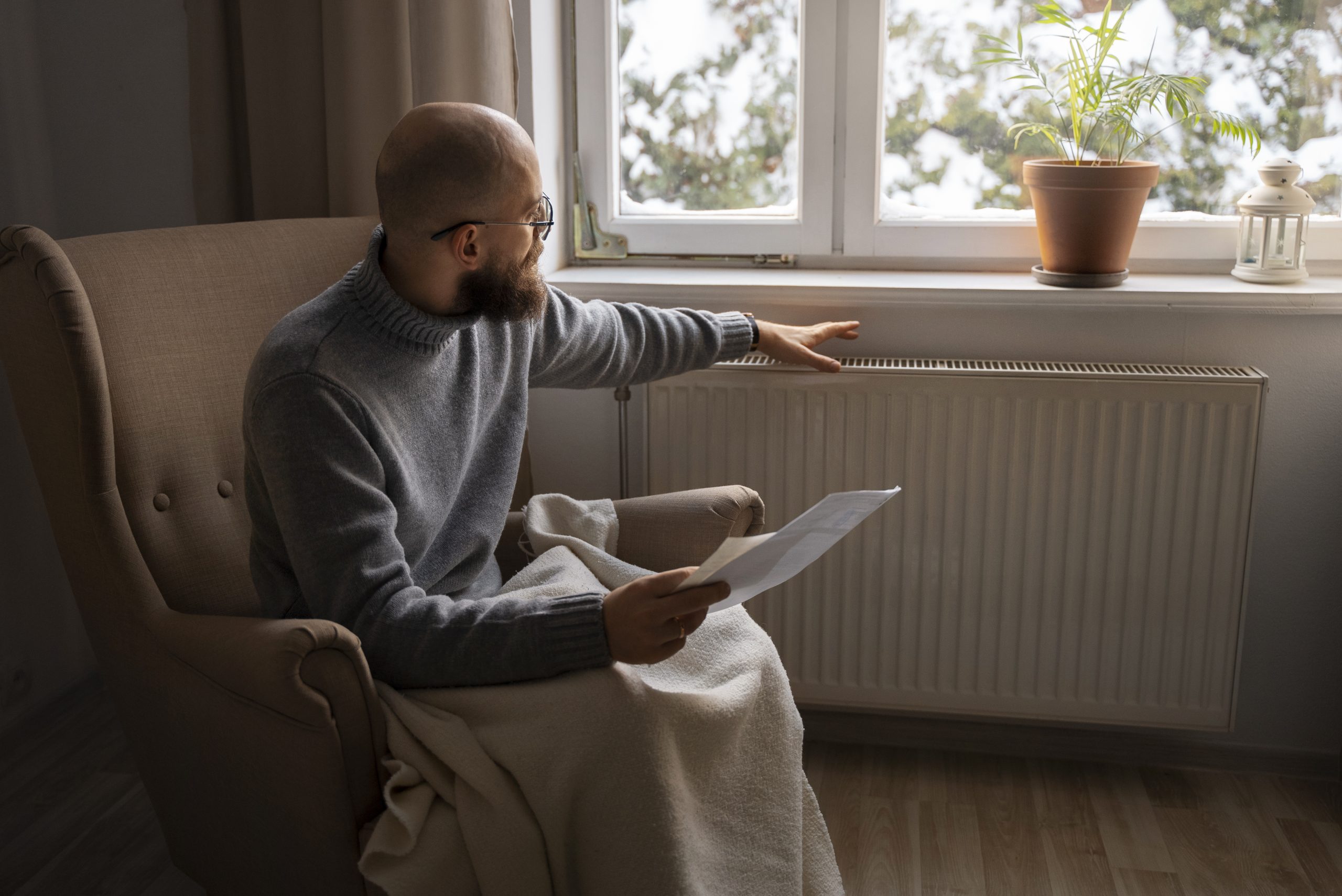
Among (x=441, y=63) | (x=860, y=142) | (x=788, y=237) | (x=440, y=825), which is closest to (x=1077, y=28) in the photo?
(x=860, y=142)

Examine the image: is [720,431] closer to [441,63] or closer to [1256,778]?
[441,63]

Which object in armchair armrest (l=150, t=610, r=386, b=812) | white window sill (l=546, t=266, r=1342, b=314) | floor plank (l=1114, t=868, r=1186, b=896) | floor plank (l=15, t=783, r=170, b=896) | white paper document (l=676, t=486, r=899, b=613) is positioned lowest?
floor plank (l=1114, t=868, r=1186, b=896)

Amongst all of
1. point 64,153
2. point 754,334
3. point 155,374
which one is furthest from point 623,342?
point 64,153

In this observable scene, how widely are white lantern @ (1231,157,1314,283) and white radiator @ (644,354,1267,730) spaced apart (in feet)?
0.80

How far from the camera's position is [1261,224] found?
6.03 ft

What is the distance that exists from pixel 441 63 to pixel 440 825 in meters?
1.18

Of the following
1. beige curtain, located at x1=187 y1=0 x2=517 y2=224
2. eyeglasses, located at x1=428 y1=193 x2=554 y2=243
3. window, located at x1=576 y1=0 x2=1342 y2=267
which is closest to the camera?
eyeglasses, located at x1=428 y1=193 x2=554 y2=243

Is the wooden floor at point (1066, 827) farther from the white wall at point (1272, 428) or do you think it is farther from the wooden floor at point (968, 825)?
the white wall at point (1272, 428)

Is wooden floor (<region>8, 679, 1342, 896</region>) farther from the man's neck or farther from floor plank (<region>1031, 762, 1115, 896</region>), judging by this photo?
the man's neck

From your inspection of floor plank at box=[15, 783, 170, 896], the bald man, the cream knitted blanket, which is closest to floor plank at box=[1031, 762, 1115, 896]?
the cream knitted blanket

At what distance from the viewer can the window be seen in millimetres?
1848

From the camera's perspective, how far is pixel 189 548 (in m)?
1.33

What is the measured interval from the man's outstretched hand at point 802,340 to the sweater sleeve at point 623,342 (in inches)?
1.6

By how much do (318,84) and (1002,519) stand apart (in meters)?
1.33
